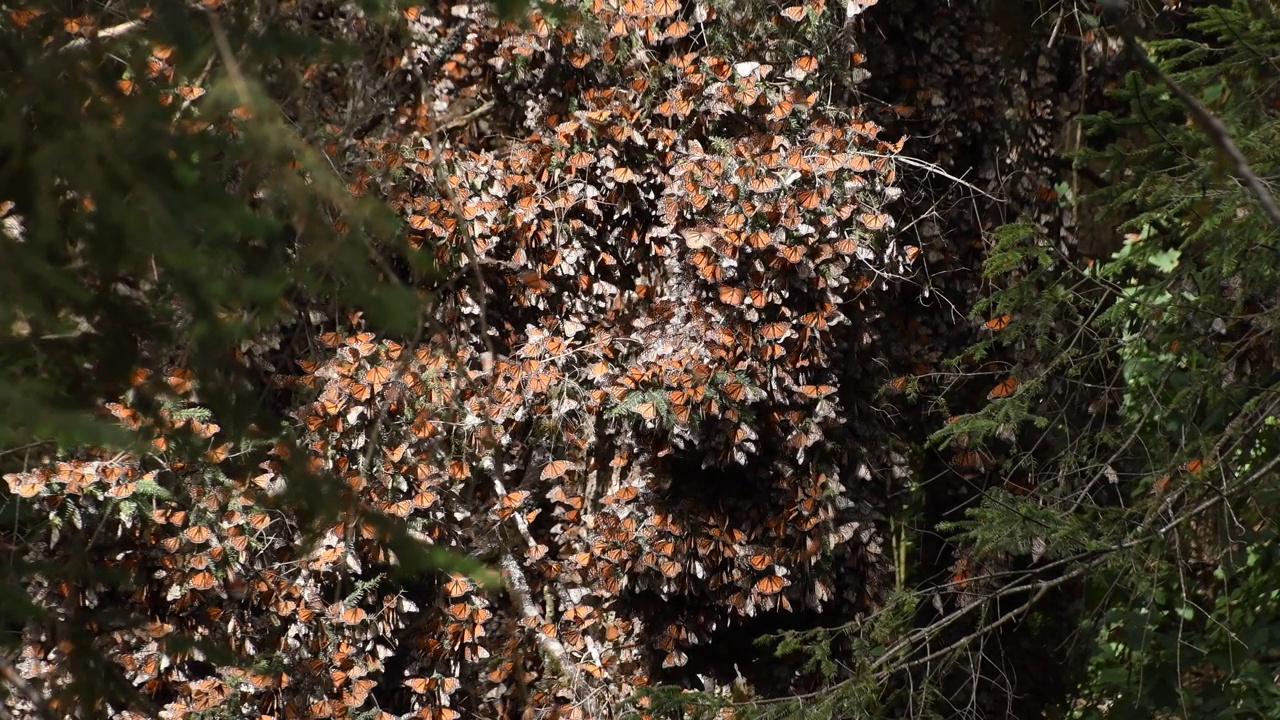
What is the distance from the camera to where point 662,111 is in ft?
11.2

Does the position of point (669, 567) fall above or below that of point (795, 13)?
below

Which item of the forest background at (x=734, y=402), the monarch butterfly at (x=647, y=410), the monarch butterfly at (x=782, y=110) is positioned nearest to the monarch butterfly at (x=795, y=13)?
the forest background at (x=734, y=402)

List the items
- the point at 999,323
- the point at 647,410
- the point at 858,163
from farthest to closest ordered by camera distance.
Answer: the point at 999,323, the point at 858,163, the point at 647,410

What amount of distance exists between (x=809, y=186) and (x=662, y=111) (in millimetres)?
491

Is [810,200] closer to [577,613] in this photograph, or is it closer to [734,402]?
[734,402]

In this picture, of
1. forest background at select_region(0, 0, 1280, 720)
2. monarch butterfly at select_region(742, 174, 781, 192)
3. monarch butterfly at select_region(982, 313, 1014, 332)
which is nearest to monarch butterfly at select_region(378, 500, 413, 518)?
forest background at select_region(0, 0, 1280, 720)

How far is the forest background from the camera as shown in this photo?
2725 mm

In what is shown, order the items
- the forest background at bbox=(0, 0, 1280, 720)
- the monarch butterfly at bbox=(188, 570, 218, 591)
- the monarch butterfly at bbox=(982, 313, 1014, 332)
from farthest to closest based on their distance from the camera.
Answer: the monarch butterfly at bbox=(982, 313, 1014, 332) → the monarch butterfly at bbox=(188, 570, 218, 591) → the forest background at bbox=(0, 0, 1280, 720)

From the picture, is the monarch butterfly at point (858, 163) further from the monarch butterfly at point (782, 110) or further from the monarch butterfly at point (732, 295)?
the monarch butterfly at point (732, 295)

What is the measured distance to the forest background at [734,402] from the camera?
8.94 ft

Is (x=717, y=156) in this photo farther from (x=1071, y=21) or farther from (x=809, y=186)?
(x=1071, y=21)

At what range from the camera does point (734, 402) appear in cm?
318

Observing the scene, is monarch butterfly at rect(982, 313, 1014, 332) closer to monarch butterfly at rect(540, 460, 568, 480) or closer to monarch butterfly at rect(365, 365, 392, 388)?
monarch butterfly at rect(540, 460, 568, 480)

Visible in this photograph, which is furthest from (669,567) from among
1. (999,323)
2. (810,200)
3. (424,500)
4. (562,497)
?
(999,323)
